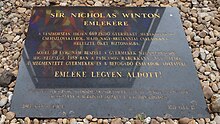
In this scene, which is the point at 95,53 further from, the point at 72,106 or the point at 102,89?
the point at 72,106

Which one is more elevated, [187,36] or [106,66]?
[187,36]

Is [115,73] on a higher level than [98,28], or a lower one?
A: lower

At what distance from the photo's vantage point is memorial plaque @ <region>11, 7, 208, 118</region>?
2.07 meters

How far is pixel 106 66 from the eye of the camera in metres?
2.29

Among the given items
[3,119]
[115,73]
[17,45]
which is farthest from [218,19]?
[3,119]

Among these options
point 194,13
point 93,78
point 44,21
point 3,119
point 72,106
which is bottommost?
point 3,119

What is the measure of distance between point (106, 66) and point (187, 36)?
78 centimetres

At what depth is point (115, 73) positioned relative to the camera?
2250 millimetres

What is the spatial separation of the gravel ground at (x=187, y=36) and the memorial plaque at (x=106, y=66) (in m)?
0.05

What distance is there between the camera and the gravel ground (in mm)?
2023

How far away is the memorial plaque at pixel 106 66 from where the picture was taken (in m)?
2.07

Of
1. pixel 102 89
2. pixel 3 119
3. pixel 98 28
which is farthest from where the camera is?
pixel 98 28

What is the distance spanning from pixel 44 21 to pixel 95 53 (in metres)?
0.57

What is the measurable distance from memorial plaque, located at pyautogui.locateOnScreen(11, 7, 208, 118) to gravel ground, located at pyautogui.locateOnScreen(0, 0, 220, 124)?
0.05 metres
